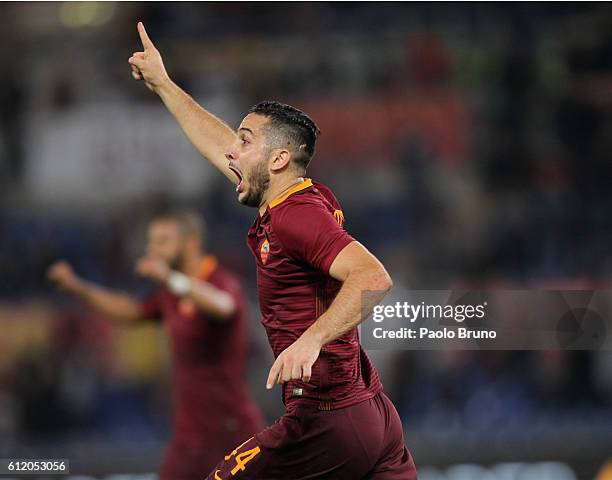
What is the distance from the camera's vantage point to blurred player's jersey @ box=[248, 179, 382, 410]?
9.40 feet

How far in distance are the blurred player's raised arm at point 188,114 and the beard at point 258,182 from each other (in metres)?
0.75

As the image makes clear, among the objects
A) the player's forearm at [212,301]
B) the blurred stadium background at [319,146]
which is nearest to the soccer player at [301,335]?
the player's forearm at [212,301]

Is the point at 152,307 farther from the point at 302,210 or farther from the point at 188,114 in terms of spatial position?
the point at 302,210

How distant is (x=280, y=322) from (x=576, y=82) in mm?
6467

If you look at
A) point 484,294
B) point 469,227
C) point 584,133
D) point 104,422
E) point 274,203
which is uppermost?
point 584,133

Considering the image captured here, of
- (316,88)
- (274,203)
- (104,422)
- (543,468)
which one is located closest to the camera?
(274,203)

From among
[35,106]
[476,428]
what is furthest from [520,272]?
[35,106]

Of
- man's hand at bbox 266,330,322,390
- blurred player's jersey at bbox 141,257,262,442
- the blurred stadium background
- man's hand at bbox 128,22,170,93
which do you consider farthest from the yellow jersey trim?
the blurred stadium background

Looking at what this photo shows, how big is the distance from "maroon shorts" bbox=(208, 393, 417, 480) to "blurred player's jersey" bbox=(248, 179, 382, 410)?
0.17ft

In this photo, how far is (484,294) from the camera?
24.5 feet

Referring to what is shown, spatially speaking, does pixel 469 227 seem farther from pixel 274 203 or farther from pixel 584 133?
pixel 274 203

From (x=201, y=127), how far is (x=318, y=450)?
156cm

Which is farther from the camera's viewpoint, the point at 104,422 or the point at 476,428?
the point at 104,422

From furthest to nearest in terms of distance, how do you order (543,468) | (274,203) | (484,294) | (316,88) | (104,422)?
(316,88) → (104,422) → (484,294) → (543,468) → (274,203)
